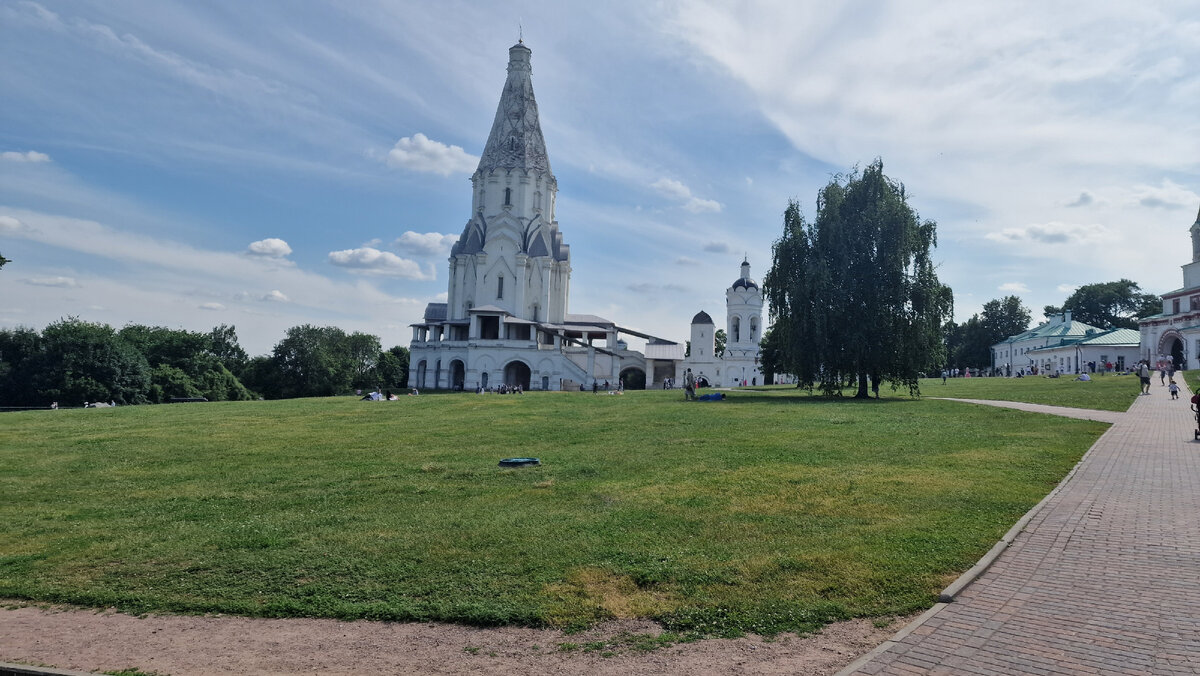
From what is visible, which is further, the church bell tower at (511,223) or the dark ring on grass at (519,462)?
the church bell tower at (511,223)

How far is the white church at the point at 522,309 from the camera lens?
65.9 m

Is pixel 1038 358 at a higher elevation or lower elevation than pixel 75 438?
higher

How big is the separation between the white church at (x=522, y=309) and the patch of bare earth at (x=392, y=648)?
58.0 meters

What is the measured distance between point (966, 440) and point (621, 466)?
27.7ft

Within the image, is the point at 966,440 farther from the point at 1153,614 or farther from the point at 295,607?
the point at 295,607

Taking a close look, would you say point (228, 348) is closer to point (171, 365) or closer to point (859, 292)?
point (171, 365)

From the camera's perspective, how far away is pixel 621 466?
14.2 metres

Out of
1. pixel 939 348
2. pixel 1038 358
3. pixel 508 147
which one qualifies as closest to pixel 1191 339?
pixel 1038 358

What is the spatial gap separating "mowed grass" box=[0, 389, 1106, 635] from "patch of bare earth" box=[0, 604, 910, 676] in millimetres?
264

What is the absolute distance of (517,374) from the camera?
68312mm

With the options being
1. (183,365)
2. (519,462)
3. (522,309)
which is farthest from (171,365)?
(519,462)

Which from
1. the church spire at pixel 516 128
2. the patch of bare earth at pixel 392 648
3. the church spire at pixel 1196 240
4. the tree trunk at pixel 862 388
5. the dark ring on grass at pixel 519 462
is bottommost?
the patch of bare earth at pixel 392 648

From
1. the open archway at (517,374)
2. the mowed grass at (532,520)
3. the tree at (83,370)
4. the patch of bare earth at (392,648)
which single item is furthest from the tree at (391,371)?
the patch of bare earth at (392,648)

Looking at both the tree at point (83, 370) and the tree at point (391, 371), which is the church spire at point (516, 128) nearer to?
the tree at point (391, 371)
